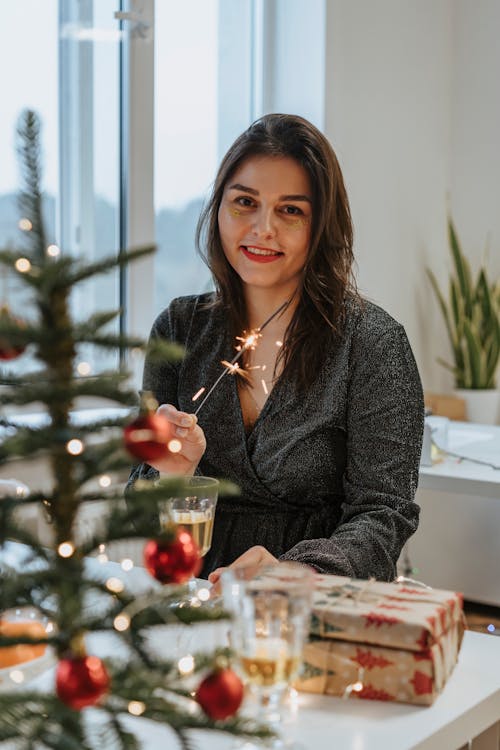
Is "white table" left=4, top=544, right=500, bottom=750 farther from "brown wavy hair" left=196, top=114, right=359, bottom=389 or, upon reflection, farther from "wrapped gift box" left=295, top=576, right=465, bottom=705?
"brown wavy hair" left=196, top=114, right=359, bottom=389

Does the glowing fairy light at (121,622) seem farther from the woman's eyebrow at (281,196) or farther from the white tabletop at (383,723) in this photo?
the woman's eyebrow at (281,196)

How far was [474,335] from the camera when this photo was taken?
4348 mm

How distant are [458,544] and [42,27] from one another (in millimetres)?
1994

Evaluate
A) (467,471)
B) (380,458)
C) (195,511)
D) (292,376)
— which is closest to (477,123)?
(467,471)

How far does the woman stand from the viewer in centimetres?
172

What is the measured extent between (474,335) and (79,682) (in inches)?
151

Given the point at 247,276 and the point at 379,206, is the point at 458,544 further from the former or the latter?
the point at 247,276

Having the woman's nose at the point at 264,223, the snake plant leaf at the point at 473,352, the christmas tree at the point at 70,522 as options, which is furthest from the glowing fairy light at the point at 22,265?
the snake plant leaf at the point at 473,352

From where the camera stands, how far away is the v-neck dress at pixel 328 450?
1.69 m

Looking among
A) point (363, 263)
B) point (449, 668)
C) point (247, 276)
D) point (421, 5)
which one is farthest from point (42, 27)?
point (449, 668)

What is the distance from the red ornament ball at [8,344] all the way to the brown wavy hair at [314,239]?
43.9 inches

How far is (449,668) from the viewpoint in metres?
1.12

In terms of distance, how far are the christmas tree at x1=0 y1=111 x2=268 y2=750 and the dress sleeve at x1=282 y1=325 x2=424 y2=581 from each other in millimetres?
808

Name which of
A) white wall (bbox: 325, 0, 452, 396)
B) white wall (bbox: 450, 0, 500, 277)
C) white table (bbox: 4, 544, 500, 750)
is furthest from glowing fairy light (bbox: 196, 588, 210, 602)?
white wall (bbox: 450, 0, 500, 277)
